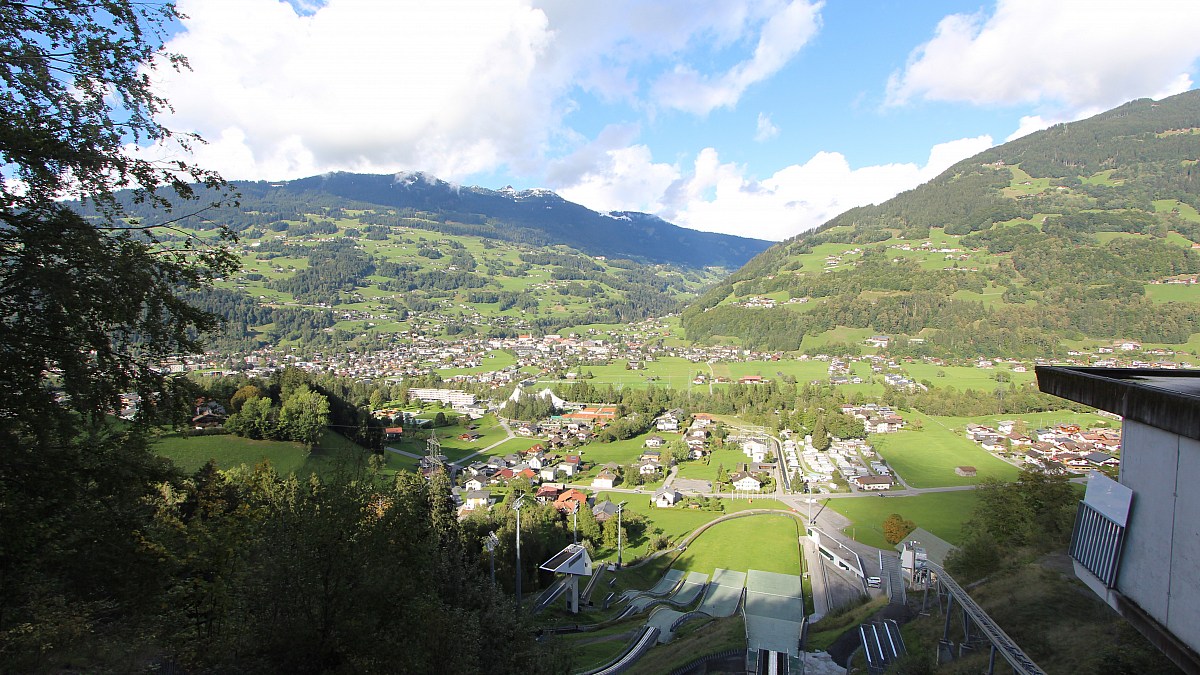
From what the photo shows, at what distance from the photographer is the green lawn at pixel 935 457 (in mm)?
36906

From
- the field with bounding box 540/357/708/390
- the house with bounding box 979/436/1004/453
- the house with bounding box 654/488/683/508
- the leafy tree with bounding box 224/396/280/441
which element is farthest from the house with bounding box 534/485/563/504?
the field with bounding box 540/357/708/390

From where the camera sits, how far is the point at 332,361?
9150cm

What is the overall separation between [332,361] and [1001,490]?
305 feet

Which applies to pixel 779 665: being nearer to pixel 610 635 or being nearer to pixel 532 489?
pixel 610 635

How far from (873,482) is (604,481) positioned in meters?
18.6

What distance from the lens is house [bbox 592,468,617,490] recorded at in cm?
3933

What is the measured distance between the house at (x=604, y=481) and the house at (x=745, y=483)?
27.9 feet

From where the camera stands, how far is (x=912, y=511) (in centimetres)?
3131

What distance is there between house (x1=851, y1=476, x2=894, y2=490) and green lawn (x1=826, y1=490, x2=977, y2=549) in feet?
6.93

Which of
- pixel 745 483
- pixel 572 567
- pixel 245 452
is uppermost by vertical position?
pixel 245 452

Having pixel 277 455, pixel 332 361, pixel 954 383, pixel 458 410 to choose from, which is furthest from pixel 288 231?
pixel 954 383

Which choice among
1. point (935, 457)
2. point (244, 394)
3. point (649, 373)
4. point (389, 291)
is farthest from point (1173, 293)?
point (389, 291)

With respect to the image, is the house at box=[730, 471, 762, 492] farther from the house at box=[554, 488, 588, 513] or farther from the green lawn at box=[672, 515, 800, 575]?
the house at box=[554, 488, 588, 513]

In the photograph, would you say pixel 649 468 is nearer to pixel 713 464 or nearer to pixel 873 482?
pixel 713 464
